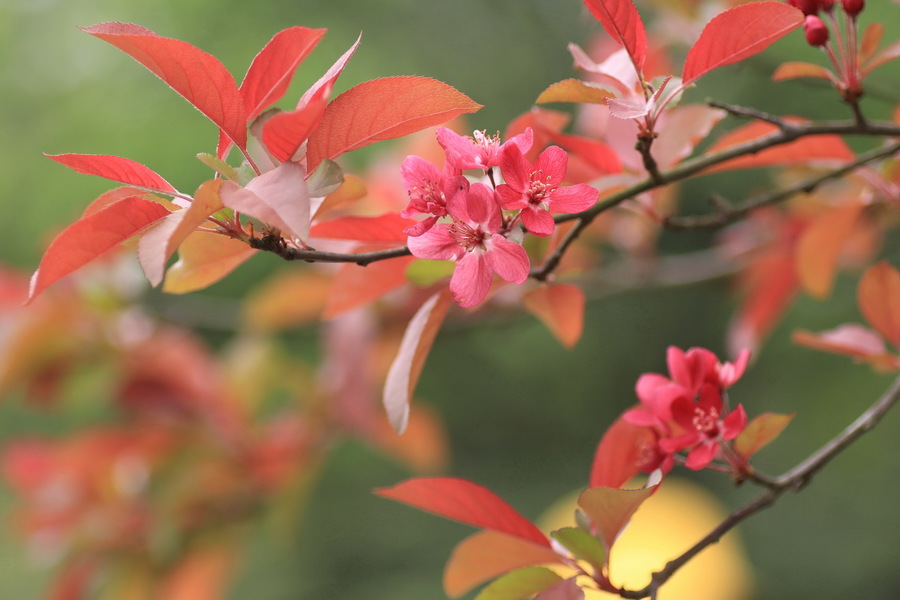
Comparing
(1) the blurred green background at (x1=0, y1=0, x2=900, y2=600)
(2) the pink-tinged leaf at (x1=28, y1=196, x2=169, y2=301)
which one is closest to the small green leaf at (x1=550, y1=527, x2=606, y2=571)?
(2) the pink-tinged leaf at (x1=28, y1=196, x2=169, y2=301)

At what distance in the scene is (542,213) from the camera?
1.03ft

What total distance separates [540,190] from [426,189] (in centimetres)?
5

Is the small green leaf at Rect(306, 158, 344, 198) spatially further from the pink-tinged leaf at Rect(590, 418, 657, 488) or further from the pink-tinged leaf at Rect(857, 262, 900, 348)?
the pink-tinged leaf at Rect(857, 262, 900, 348)

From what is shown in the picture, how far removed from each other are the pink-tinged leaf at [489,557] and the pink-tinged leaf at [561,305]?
0.11 meters

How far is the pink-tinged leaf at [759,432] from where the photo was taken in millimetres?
362

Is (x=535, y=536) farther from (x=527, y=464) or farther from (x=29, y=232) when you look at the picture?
(x=29, y=232)

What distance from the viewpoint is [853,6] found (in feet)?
1.26

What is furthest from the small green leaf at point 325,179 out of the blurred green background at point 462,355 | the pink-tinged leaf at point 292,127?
the blurred green background at point 462,355

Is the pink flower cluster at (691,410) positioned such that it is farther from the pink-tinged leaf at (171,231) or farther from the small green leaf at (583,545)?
the pink-tinged leaf at (171,231)

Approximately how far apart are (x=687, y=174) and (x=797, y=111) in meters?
1.63

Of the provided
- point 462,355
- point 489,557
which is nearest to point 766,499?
point 489,557

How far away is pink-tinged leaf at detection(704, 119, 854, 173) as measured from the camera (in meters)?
0.47

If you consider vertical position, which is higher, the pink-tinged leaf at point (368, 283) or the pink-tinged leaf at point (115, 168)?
the pink-tinged leaf at point (115, 168)

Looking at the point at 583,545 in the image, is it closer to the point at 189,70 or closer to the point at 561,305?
the point at 561,305
